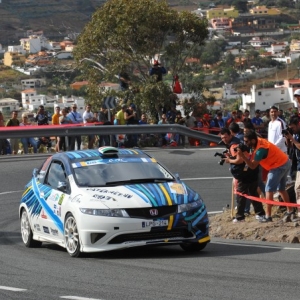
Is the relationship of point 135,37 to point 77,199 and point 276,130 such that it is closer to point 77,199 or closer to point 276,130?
point 276,130

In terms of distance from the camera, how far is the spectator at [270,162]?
14859mm

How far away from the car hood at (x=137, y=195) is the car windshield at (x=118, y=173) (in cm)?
23

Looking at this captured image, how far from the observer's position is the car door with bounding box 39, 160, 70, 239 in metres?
13.3

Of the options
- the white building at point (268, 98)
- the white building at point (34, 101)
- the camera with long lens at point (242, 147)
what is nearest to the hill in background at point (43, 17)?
the white building at point (34, 101)

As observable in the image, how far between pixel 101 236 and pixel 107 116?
17525 millimetres

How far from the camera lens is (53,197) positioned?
13531mm

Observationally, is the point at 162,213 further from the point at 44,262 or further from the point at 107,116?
the point at 107,116

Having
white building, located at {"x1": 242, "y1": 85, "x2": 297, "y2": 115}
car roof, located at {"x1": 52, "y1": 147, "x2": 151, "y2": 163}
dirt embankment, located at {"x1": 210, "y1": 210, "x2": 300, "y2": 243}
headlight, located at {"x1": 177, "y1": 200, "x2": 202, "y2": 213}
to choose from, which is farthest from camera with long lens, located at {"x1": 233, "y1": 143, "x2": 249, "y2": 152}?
white building, located at {"x1": 242, "y1": 85, "x2": 297, "y2": 115}

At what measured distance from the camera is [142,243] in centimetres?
1232

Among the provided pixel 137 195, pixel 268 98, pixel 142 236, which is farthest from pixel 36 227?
pixel 268 98

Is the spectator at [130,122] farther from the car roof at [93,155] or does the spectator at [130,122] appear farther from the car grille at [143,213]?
the car grille at [143,213]

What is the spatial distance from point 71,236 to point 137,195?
1.08 m

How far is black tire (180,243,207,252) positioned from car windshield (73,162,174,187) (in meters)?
0.98

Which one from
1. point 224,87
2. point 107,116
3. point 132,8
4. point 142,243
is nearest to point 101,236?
point 142,243
